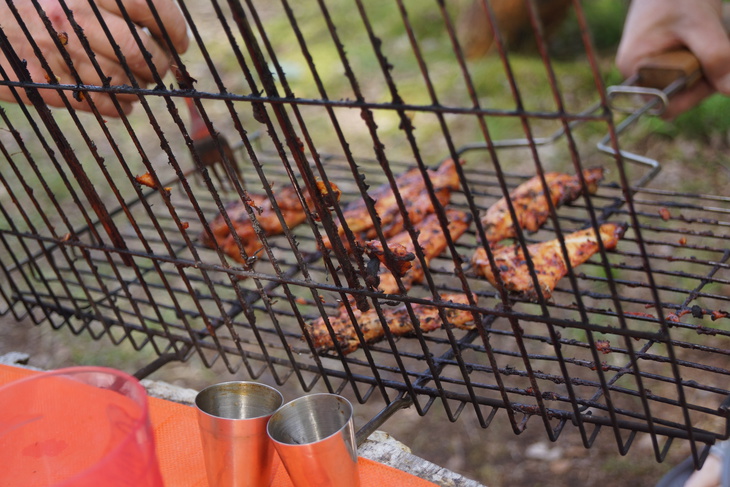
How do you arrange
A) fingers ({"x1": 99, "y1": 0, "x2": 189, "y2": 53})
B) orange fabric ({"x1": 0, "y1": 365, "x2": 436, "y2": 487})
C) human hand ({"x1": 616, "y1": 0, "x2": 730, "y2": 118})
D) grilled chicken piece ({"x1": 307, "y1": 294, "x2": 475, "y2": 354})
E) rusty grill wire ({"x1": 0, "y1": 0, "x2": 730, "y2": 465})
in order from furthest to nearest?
human hand ({"x1": 616, "y1": 0, "x2": 730, "y2": 118}) < grilled chicken piece ({"x1": 307, "y1": 294, "x2": 475, "y2": 354}) < fingers ({"x1": 99, "y1": 0, "x2": 189, "y2": 53}) < orange fabric ({"x1": 0, "y1": 365, "x2": 436, "y2": 487}) < rusty grill wire ({"x1": 0, "y1": 0, "x2": 730, "y2": 465})

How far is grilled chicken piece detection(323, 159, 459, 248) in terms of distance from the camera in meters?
3.24

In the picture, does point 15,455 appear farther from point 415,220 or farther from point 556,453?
point 556,453

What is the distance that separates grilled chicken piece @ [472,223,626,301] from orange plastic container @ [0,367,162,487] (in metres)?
1.44

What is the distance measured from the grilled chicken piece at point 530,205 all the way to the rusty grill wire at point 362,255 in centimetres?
9

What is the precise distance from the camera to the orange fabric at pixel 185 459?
1.76 m

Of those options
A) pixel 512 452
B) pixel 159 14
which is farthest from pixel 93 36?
pixel 512 452

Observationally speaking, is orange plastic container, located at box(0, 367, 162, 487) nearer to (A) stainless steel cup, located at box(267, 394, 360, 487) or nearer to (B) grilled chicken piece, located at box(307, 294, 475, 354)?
(A) stainless steel cup, located at box(267, 394, 360, 487)

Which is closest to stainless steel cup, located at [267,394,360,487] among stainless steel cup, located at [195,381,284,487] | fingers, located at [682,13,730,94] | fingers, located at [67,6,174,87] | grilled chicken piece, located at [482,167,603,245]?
stainless steel cup, located at [195,381,284,487]

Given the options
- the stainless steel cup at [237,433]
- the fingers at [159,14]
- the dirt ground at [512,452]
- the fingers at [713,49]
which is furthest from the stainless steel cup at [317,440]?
the fingers at [713,49]

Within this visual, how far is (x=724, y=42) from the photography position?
2.82 meters

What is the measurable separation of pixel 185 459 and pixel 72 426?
0.48 m

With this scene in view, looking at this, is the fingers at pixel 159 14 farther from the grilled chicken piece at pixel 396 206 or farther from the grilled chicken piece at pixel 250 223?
the grilled chicken piece at pixel 396 206

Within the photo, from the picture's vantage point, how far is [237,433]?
1580mm

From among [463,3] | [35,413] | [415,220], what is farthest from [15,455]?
[463,3]
